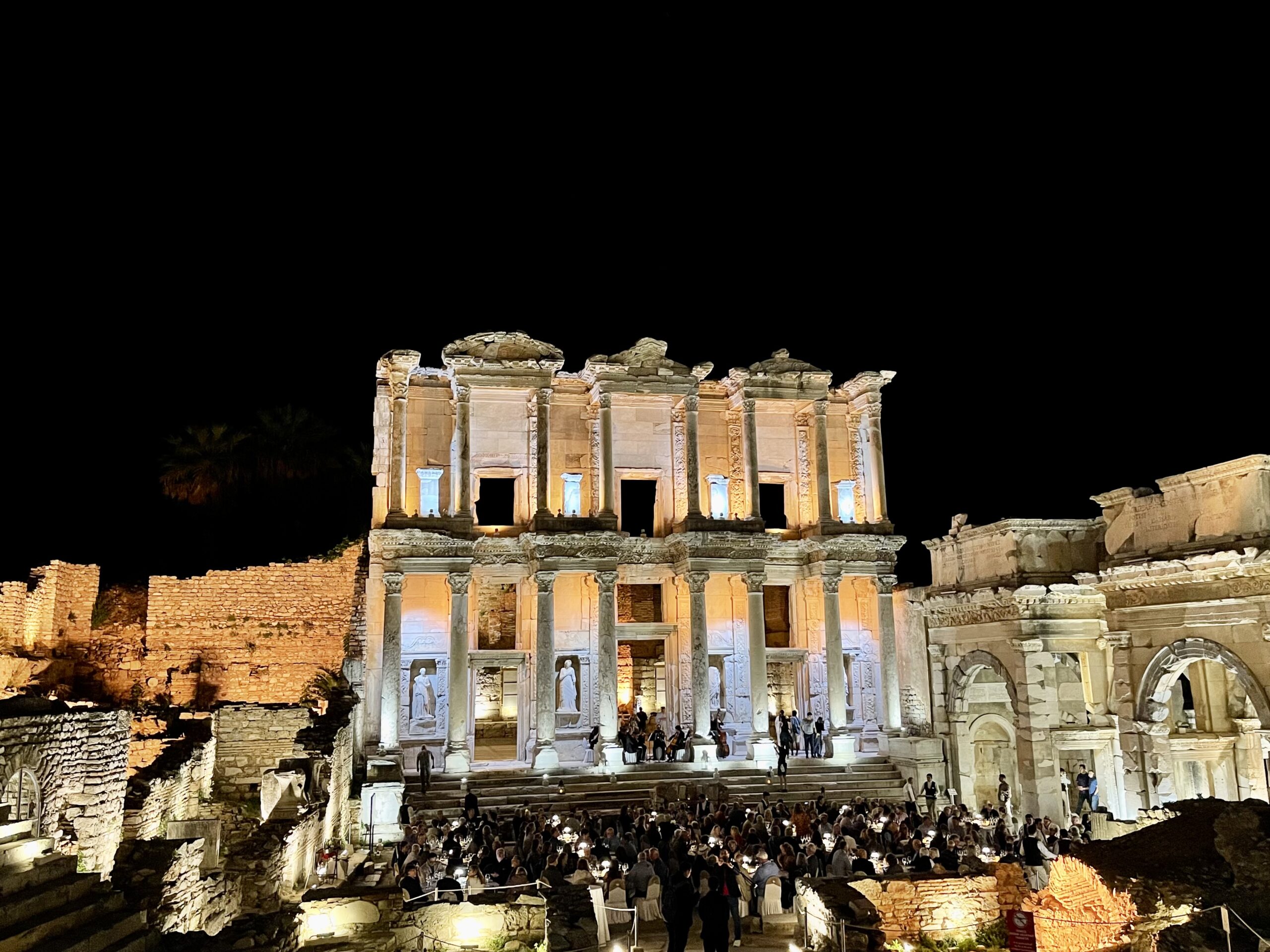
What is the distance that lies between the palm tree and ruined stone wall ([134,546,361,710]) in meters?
6.30

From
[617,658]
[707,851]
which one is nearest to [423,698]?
[617,658]

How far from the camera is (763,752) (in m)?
→ 26.0

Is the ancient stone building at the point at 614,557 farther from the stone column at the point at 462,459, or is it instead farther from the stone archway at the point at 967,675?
the stone archway at the point at 967,675

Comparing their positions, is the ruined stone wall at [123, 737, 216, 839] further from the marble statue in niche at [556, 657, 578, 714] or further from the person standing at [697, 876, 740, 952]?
the marble statue in niche at [556, 657, 578, 714]

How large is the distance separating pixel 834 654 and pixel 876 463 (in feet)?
19.4

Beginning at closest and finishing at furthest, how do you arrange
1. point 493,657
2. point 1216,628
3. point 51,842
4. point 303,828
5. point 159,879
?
point 51,842, point 159,879, point 303,828, point 1216,628, point 493,657

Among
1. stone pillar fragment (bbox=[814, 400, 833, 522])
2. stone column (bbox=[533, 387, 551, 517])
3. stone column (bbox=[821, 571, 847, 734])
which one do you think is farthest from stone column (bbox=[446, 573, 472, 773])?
stone pillar fragment (bbox=[814, 400, 833, 522])

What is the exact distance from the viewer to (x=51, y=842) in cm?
934

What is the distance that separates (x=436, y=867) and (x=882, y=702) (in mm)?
17085

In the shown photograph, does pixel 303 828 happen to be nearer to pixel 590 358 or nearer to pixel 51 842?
pixel 51 842

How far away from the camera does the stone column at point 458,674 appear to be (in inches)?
981

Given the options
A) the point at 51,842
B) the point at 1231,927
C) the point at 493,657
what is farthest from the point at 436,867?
the point at 493,657

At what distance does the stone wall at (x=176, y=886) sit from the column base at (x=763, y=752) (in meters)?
15.9

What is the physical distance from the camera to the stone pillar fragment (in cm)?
2930
